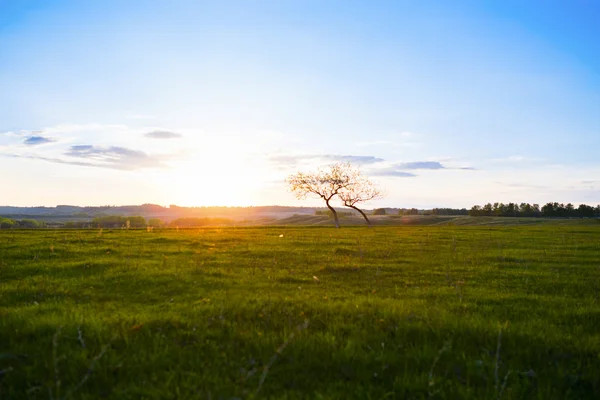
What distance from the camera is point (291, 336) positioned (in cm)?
541

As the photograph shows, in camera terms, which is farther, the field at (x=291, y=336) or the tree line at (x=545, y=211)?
the tree line at (x=545, y=211)

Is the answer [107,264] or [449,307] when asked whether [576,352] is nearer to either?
[449,307]

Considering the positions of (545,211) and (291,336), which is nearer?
(291,336)

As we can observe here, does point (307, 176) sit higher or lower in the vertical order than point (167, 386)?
higher

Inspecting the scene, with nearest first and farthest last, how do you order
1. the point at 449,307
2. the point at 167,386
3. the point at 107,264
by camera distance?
the point at 167,386
the point at 449,307
the point at 107,264

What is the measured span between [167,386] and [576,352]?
266 inches

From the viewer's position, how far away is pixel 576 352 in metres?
7.29

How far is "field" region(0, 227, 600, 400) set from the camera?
234 inches

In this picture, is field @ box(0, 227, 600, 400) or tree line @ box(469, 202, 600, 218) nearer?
field @ box(0, 227, 600, 400)

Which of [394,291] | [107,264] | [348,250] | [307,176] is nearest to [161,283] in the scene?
[107,264]

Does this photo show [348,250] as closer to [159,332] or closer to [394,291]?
[394,291]

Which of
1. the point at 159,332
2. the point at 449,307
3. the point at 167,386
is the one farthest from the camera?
the point at 449,307

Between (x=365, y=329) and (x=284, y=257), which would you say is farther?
(x=284, y=257)

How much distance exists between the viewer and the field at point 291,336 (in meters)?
5.93
